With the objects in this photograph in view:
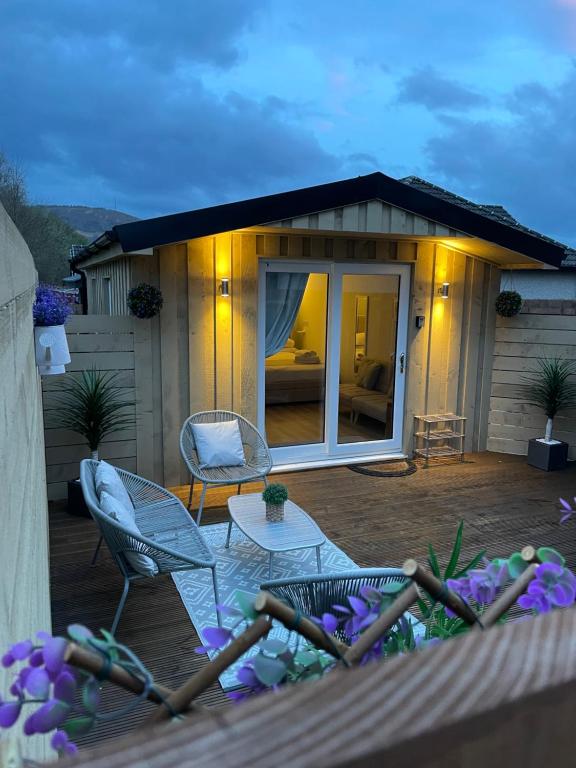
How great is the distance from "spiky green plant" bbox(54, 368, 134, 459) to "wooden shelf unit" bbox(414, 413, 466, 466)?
10.3 ft

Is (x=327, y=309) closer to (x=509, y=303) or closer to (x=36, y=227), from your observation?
(x=509, y=303)

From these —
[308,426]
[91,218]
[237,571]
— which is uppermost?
[91,218]

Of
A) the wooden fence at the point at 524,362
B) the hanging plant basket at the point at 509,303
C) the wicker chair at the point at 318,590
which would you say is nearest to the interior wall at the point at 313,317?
the hanging plant basket at the point at 509,303

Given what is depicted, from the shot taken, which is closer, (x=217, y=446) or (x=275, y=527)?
(x=275, y=527)

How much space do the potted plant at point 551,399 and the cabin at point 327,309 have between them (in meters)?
0.56

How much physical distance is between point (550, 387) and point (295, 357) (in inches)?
107

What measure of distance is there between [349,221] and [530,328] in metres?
2.67

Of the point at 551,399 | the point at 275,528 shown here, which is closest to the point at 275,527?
the point at 275,528

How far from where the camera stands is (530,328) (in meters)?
6.30

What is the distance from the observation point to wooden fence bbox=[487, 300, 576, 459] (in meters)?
6.16

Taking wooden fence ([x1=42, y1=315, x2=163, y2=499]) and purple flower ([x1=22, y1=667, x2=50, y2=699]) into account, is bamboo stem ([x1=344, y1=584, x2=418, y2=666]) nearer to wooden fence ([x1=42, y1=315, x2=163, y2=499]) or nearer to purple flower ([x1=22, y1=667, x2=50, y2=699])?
purple flower ([x1=22, y1=667, x2=50, y2=699])

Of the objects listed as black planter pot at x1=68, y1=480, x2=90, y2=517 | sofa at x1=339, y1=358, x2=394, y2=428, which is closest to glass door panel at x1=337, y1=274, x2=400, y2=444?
sofa at x1=339, y1=358, x2=394, y2=428

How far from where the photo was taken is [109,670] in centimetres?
54

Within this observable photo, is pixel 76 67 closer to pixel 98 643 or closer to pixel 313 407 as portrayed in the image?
pixel 313 407
